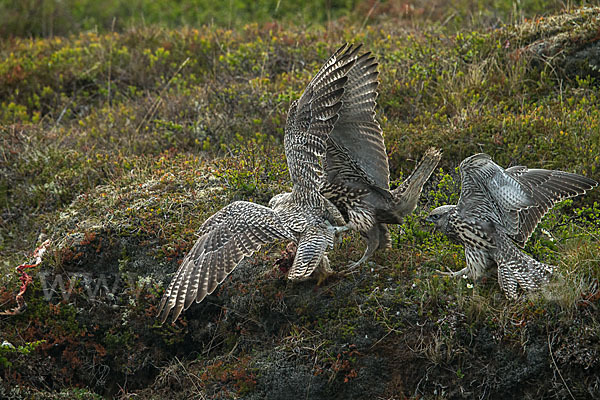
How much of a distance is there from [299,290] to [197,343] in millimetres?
1056

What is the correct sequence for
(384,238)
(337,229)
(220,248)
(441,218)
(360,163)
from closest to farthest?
1. (220,248)
2. (337,229)
3. (441,218)
4. (384,238)
5. (360,163)

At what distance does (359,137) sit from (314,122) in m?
0.69

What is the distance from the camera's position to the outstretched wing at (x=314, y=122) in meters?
5.86

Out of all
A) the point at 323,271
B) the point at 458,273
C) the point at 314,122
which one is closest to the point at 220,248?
the point at 323,271

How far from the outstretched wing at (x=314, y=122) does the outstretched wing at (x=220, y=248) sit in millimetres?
398

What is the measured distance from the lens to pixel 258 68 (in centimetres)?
998

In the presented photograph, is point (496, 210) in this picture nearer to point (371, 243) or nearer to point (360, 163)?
point (371, 243)

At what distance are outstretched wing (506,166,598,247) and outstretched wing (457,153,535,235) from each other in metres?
0.12

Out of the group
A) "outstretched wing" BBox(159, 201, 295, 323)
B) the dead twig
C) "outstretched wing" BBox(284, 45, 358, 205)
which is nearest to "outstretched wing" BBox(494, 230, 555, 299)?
"outstretched wing" BBox(284, 45, 358, 205)

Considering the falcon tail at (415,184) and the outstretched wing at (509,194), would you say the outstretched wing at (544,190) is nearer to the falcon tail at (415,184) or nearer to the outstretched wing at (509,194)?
the outstretched wing at (509,194)

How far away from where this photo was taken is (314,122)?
594 cm

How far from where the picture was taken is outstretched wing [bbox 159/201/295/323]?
18.0ft

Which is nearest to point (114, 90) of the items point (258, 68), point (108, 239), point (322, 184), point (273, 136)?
point (258, 68)

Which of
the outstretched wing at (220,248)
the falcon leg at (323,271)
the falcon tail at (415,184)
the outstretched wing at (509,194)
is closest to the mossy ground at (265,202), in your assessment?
the falcon leg at (323,271)
